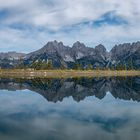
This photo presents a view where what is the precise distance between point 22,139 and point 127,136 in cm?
1123

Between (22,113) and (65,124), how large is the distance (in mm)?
13653

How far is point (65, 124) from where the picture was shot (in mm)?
43250

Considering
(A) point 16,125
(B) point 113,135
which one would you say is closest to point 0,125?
(A) point 16,125

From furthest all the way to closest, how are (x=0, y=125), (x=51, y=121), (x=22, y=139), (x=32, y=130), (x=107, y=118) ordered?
(x=107, y=118)
(x=51, y=121)
(x=0, y=125)
(x=32, y=130)
(x=22, y=139)

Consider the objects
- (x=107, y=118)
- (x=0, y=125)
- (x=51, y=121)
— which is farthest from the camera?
(x=107, y=118)

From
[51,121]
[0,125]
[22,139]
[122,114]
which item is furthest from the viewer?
[122,114]

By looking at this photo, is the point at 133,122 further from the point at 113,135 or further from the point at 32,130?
the point at 32,130

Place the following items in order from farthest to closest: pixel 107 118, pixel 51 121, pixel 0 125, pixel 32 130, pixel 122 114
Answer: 1. pixel 122 114
2. pixel 107 118
3. pixel 51 121
4. pixel 0 125
5. pixel 32 130

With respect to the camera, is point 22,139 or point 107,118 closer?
point 22,139

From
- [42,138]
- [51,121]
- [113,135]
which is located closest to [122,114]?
[51,121]

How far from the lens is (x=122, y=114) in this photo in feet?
176

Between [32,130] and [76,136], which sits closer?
[76,136]

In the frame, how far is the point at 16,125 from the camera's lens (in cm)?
4288

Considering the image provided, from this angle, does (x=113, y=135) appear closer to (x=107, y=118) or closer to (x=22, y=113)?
(x=107, y=118)
